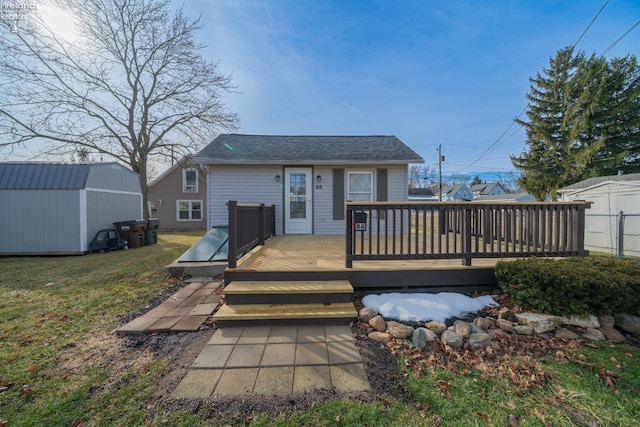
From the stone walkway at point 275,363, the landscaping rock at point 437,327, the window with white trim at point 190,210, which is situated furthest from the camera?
the window with white trim at point 190,210

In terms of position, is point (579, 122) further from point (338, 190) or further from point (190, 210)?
point (190, 210)

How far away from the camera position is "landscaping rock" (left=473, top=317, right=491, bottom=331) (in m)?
2.87

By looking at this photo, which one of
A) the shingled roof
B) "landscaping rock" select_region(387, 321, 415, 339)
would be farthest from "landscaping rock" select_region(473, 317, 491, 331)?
the shingled roof

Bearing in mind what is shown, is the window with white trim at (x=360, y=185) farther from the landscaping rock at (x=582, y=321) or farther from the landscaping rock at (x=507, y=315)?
the landscaping rock at (x=582, y=321)

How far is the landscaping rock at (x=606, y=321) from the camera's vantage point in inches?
113

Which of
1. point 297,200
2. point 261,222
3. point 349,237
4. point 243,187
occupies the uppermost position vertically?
point 243,187

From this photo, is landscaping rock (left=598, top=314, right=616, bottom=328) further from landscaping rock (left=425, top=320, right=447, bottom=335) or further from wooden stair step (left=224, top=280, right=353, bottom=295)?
wooden stair step (left=224, top=280, right=353, bottom=295)

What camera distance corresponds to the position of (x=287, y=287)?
3354 mm

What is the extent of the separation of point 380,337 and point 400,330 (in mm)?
234

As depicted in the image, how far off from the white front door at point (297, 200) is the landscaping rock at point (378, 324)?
188 inches

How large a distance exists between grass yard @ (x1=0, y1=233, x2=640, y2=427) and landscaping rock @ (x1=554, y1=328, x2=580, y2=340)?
15cm

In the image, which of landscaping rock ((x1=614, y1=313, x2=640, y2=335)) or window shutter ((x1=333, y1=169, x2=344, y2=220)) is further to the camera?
window shutter ((x1=333, y1=169, x2=344, y2=220))

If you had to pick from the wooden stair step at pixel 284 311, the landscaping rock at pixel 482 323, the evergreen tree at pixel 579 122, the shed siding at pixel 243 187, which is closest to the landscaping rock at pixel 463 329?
the landscaping rock at pixel 482 323

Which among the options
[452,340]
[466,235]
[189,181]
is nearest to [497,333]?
[452,340]
